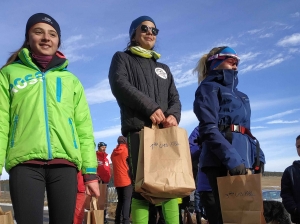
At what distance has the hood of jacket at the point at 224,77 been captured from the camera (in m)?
3.74

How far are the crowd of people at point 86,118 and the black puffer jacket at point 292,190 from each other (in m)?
2.41

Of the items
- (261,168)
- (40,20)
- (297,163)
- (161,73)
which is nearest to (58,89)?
(40,20)

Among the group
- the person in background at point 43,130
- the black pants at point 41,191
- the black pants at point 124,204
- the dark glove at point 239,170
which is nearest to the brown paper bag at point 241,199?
the dark glove at point 239,170

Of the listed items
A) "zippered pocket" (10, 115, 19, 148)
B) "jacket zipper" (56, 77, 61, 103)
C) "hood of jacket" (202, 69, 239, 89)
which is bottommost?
"zippered pocket" (10, 115, 19, 148)

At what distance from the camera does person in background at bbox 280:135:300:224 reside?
6008mm

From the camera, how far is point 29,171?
8.77 ft

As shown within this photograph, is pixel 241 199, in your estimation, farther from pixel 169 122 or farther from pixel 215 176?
pixel 169 122

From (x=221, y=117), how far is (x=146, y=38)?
114 cm

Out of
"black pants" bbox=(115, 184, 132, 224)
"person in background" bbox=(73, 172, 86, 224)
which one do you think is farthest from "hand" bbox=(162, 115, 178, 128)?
"black pants" bbox=(115, 184, 132, 224)

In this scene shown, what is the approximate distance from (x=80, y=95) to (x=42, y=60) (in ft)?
1.33

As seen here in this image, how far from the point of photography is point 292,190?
6246mm

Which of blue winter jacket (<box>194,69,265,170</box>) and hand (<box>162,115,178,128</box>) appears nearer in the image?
blue winter jacket (<box>194,69,265,170</box>)

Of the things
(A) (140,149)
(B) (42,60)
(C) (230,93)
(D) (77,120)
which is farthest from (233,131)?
(B) (42,60)

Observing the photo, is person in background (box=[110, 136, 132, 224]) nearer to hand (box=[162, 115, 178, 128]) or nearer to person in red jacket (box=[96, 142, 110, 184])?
person in red jacket (box=[96, 142, 110, 184])
